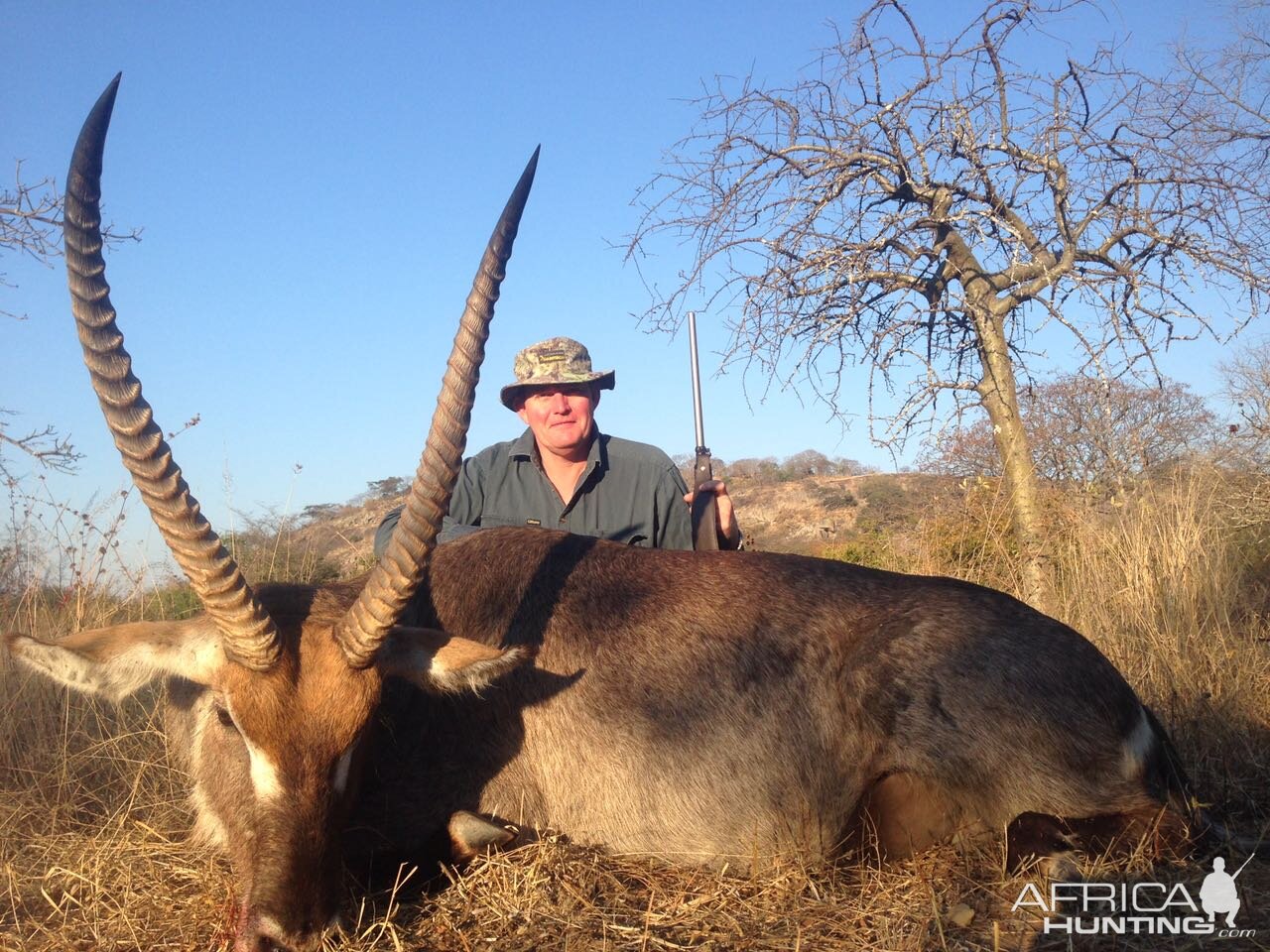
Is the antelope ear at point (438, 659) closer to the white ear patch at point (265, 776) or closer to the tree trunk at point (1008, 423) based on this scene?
the white ear patch at point (265, 776)

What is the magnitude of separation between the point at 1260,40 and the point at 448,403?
1224 centimetres

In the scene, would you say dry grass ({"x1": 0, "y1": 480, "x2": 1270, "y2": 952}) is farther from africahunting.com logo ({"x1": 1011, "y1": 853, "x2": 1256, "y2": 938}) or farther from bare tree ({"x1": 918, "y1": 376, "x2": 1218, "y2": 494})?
bare tree ({"x1": 918, "y1": 376, "x2": 1218, "y2": 494})

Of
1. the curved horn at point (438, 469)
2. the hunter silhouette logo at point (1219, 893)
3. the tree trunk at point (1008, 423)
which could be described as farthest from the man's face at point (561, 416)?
the tree trunk at point (1008, 423)

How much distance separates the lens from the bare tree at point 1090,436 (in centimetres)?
1152

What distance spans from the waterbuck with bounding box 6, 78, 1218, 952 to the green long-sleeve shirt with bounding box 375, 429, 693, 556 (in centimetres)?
166

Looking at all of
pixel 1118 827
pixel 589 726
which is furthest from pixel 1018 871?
pixel 589 726

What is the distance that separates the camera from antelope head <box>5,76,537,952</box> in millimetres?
2672

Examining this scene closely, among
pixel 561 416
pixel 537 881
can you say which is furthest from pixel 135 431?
pixel 561 416

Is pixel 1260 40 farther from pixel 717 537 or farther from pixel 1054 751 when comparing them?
pixel 1054 751

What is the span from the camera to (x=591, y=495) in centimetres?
600

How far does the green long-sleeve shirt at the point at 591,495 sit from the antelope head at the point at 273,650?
2644 millimetres

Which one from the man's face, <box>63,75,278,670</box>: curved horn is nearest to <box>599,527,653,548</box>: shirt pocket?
the man's face

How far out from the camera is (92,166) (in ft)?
8.39

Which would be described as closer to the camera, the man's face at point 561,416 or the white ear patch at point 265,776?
the white ear patch at point 265,776
